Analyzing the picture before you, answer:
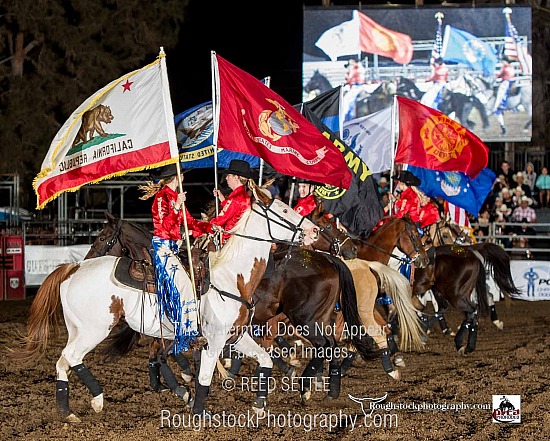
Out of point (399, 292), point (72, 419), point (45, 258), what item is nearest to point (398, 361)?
point (399, 292)

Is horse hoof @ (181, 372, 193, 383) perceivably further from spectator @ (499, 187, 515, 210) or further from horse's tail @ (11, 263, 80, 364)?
spectator @ (499, 187, 515, 210)

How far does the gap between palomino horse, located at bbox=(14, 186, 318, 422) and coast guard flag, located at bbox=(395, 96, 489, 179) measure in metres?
5.92

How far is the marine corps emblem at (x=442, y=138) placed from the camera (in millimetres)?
13742

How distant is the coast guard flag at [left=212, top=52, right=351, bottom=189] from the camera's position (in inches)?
350

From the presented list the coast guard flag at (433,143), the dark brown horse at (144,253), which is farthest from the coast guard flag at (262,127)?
the coast guard flag at (433,143)

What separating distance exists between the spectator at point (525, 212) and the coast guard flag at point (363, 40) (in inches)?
163

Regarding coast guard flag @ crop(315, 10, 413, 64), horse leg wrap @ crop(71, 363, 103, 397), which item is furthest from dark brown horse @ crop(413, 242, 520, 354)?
coast guard flag @ crop(315, 10, 413, 64)

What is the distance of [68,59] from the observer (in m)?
25.2

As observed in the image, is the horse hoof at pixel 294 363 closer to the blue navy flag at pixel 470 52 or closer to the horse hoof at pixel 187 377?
the horse hoof at pixel 187 377

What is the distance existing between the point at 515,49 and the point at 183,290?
48.1ft

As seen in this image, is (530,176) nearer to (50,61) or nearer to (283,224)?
(50,61)

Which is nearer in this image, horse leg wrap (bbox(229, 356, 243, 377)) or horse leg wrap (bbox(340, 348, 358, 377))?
horse leg wrap (bbox(229, 356, 243, 377))

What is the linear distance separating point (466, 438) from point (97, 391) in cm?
323

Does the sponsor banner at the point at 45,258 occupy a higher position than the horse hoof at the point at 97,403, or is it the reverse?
the sponsor banner at the point at 45,258
